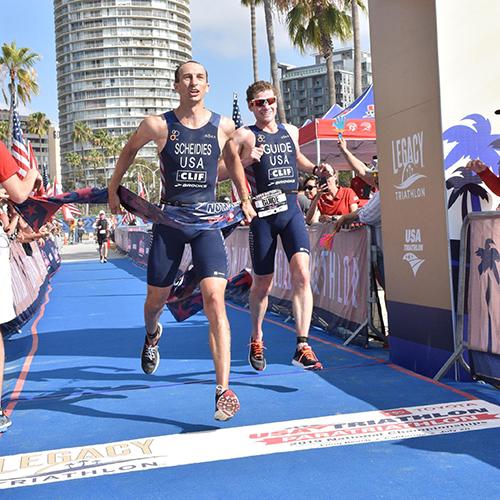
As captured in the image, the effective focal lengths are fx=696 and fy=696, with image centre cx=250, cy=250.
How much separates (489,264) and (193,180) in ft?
7.26

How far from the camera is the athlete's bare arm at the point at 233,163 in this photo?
493 centimetres

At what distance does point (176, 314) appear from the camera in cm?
598

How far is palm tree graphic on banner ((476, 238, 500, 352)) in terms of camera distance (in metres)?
4.97

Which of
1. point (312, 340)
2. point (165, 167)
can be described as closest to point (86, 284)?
point (312, 340)

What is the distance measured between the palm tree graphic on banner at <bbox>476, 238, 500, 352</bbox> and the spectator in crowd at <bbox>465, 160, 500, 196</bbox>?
20.9 inches

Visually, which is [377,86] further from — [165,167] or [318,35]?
[318,35]

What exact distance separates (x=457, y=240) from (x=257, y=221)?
67.3 inches

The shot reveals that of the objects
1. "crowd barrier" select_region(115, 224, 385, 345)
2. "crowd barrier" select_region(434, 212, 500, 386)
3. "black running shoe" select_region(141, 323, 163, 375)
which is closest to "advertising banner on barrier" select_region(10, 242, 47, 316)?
"crowd barrier" select_region(115, 224, 385, 345)

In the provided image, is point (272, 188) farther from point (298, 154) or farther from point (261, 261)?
point (261, 261)

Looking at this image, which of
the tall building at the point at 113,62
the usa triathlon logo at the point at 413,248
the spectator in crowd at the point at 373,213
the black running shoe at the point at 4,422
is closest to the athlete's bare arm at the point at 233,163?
the usa triathlon logo at the point at 413,248

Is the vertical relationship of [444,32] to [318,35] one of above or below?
below

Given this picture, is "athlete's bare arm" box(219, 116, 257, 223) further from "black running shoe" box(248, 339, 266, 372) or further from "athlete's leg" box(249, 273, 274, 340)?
"black running shoe" box(248, 339, 266, 372)

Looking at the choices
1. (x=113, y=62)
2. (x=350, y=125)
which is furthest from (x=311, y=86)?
(x=350, y=125)

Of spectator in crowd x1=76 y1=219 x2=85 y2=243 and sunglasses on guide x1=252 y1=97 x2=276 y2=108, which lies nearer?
sunglasses on guide x1=252 y1=97 x2=276 y2=108
